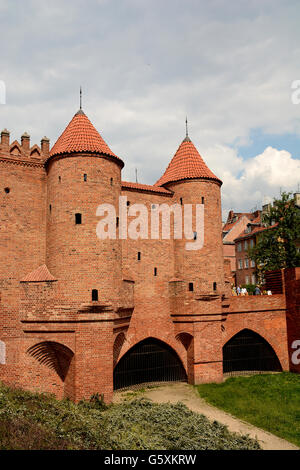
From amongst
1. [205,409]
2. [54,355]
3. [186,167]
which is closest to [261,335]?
[205,409]

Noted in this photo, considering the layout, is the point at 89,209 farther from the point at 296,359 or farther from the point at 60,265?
the point at 296,359

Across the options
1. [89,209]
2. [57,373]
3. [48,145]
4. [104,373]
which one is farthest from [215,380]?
[48,145]

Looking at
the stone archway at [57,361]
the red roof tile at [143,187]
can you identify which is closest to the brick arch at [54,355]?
the stone archway at [57,361]

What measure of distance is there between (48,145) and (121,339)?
1004 cm

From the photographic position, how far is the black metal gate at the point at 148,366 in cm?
1831

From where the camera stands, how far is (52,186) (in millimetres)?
16625

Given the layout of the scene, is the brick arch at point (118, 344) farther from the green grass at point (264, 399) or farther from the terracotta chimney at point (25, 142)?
the terracotta chimney at point (25, 142)

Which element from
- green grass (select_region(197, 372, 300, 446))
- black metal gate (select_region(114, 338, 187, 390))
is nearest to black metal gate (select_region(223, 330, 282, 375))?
green grass (select_region(197, 372, 300, 446))

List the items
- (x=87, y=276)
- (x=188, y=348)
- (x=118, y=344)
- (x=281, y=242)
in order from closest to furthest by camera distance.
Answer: (x=87, y=276) < (x=118, y=344) < (x=188, y=348) < (x=281, y=242)

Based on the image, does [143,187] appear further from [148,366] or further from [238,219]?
[238,219]

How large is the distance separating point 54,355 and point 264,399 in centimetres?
978

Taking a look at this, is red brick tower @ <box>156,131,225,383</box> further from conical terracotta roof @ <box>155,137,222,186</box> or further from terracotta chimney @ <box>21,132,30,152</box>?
terracotta chimney @ <box>21,132,30,152</box>

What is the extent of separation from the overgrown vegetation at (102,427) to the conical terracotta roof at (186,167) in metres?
11.8

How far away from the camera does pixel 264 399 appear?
16.9 m
